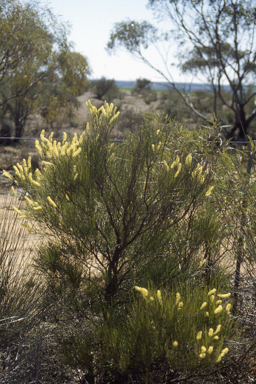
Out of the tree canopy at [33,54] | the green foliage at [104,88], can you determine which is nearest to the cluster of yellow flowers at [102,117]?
the tree canopy at [33,54]

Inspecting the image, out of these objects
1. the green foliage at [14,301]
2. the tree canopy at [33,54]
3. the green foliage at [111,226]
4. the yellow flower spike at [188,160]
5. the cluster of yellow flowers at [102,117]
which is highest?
the tree canopy at [33,54]

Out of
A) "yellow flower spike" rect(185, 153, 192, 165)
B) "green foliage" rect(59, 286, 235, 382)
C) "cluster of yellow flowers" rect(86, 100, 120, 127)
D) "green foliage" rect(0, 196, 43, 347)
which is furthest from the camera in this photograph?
"cluster of yellow flowers" rect(86, 100, 120, 127)

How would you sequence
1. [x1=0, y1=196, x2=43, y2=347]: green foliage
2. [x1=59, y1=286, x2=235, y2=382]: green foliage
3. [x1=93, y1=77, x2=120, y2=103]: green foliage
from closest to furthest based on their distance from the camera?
[x1=59, y1=286, x2=235, y2=382]: green foliage < [x1=0, y1=196, x2=43, y2=347]: green foliage < [x1=93, y1=77, x2=120, y2=103]: green foliage

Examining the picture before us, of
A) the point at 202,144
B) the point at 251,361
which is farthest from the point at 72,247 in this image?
the point at 202,144

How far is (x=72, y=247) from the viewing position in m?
2.62

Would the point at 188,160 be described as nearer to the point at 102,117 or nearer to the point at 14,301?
the point at 102,117

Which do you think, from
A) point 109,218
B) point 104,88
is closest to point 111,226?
point 109,218

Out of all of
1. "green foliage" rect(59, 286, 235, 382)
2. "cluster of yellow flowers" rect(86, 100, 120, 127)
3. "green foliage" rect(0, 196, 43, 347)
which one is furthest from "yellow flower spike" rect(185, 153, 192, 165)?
"green foliage" rect(0, 196, 43, 347)

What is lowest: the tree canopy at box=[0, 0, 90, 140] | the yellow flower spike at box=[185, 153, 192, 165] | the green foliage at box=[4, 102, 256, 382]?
the green foliage at box=[4, 102, 256, 382]

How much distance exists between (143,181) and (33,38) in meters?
11.5

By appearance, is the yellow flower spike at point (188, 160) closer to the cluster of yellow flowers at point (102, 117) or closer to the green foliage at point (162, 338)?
the cluster of yellow flowers at point (102, 117)

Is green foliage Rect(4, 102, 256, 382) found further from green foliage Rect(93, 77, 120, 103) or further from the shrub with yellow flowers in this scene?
green foliage Rect(93, 77, 120, 103)

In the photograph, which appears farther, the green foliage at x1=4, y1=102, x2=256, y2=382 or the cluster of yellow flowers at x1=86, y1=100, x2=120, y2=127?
the cluster of yellow flowers at x1=86, y1=100, x2=120, y2=127

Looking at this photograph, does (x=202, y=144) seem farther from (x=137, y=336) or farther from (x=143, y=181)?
(x=137, y=336)
